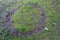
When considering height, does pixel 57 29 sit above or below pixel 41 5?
below

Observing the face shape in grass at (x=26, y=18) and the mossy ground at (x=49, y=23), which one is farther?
the face shape in grass at (x=26, y=18)

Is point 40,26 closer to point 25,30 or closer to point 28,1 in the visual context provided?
point 25,30

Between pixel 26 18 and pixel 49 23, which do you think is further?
pixel 26 18

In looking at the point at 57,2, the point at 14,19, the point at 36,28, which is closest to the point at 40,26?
the point at 36,28

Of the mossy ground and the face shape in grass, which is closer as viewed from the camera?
the mossy ground

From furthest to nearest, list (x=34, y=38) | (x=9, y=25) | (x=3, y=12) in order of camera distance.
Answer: (x=3, y=12) < (x=9, y=25) < (x=34, y=38)

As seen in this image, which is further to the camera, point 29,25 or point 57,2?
point 57,2

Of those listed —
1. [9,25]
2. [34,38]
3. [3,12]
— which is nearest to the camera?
[34,38]
